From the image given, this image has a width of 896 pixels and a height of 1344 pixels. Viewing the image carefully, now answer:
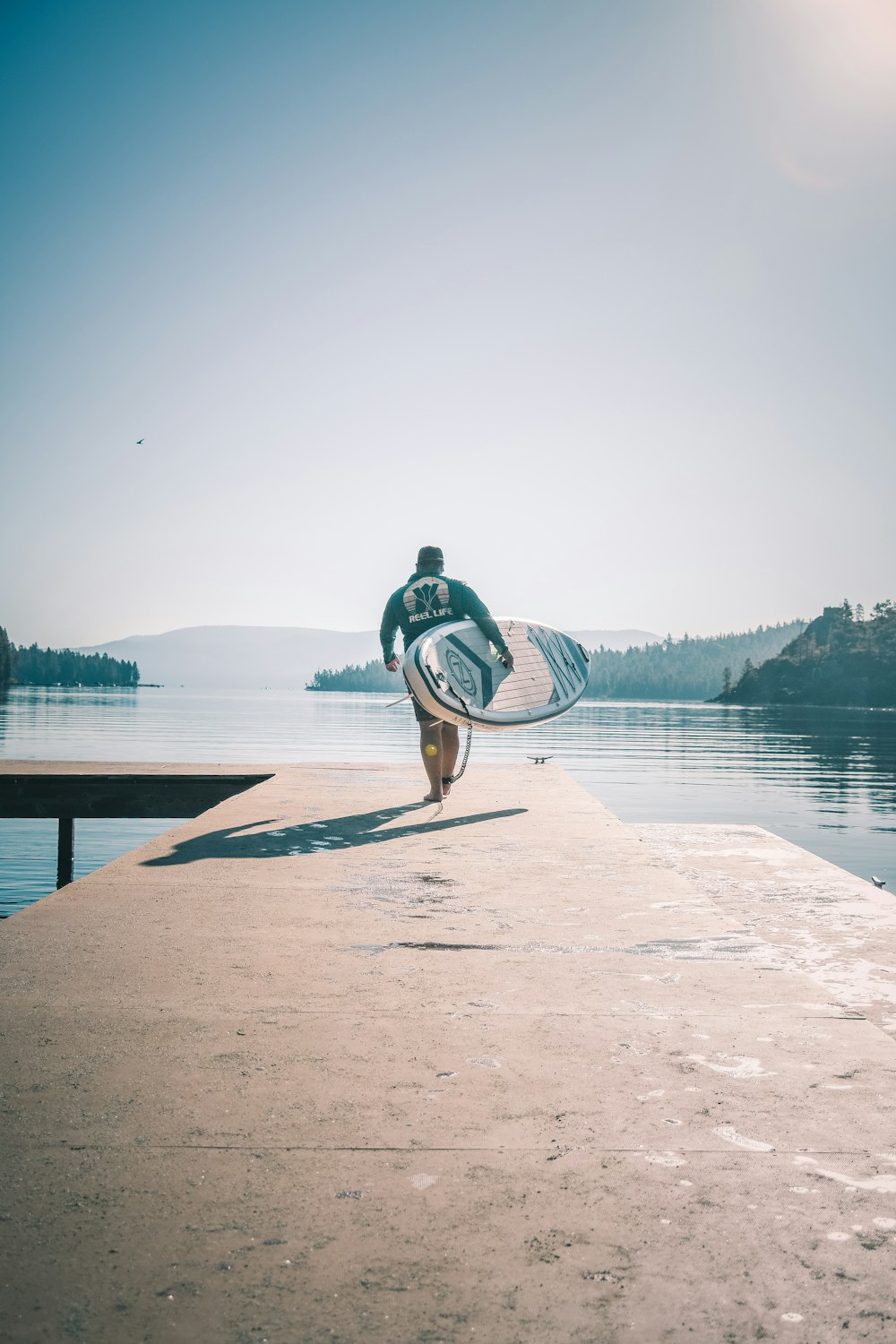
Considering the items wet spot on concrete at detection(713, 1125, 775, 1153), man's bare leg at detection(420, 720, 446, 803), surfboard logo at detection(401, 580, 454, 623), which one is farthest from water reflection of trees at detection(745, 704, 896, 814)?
wet spot on concrete at detection(713, 1125, 775, 1153)

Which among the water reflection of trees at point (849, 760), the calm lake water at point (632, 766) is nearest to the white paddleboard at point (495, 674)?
the calm lake water at point (632, 766)

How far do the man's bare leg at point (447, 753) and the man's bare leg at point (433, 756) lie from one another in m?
0.16

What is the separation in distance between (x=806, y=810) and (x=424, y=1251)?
998 inches

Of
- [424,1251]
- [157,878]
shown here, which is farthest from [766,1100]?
[157,878]

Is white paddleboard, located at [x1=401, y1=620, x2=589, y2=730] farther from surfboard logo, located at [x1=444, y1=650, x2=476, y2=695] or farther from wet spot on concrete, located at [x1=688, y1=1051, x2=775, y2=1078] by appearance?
wet spot on concrete, located at [x1=688, y1=1051, x2=775, y2=1078]

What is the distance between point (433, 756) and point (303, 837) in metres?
2.87

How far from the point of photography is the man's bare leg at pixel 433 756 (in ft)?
33.4

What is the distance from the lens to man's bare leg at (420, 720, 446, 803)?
10.2 meters

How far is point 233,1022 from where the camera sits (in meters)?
3.37

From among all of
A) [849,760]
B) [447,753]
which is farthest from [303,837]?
[849,760]

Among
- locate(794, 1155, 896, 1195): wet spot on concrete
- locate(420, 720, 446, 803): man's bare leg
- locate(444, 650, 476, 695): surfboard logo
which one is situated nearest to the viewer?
locate(794, 1155, 896, 1195): wet spot on concrete

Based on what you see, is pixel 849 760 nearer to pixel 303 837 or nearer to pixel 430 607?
pixel 430 607

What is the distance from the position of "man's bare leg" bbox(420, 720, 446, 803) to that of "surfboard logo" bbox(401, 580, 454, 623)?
1.44 metres

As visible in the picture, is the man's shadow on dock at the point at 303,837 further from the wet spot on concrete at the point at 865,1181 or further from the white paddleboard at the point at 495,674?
the wet spot on concrete at the point at 865,1181
